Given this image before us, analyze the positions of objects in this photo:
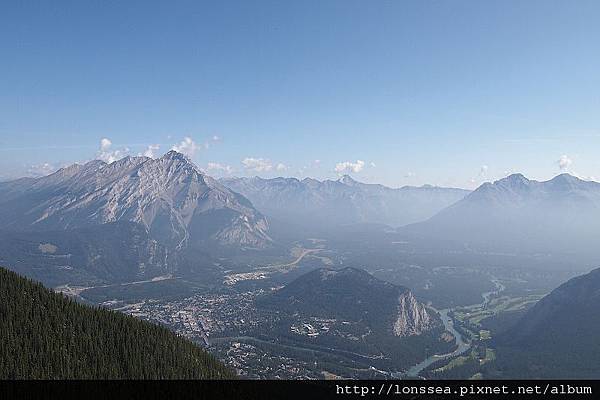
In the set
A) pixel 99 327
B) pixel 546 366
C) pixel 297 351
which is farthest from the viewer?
pixel 297 351

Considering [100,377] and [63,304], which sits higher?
[63,304]
